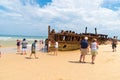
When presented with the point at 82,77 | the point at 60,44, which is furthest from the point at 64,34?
the point at 82,77

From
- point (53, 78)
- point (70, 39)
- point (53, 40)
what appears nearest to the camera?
point (53, 78)

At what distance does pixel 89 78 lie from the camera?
9609 mm

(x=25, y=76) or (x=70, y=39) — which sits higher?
(x=70, y=39)

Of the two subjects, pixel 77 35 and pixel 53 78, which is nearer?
pixel 53 78

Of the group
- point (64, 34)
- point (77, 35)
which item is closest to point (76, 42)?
point (77, 35)

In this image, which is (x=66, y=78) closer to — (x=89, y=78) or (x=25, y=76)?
(x=89, y=78)

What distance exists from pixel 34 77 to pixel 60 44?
14096 mm

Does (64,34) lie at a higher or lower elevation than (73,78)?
higher

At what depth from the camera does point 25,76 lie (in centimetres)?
970

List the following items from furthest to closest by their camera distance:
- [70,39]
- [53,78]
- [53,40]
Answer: [70,39]
[53,40]
[53,78]

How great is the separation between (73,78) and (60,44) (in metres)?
14.1

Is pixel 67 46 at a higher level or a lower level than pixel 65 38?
lower

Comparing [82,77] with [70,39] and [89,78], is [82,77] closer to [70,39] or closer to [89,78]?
[89,78]

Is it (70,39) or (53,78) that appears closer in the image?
(53,78)
